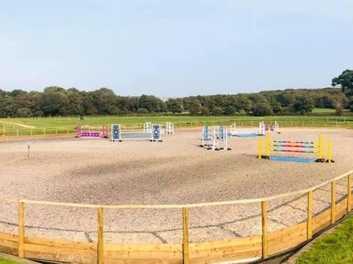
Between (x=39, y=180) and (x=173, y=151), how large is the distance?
14.9m

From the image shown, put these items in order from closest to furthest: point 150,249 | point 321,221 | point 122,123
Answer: point 150,249
point 321,221
point 122,123

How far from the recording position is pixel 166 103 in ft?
538

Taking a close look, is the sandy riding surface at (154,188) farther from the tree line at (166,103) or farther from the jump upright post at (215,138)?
the tree line at (166,103)

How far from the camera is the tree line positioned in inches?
5162

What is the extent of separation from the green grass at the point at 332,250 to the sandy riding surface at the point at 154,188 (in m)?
1.85

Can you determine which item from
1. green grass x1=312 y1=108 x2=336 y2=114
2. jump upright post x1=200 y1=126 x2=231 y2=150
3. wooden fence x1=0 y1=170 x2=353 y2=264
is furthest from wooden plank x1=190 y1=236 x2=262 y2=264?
green grass x1=312 y1=108 x2=336 y2=114

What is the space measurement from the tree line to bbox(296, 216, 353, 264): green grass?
4727 inches

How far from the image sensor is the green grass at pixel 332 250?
9.12m

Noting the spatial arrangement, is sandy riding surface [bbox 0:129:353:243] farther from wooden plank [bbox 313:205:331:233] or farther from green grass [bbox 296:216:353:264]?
green grass [bbox 296:216:353:264]

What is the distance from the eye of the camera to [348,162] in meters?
26.7

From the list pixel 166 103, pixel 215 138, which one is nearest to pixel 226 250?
pixel 215 138

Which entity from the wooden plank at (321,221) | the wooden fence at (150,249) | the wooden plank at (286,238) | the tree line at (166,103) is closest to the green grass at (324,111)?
the tree line at (166,103)

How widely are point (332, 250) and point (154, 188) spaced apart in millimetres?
9707

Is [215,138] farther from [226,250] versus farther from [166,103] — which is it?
[166,103]
